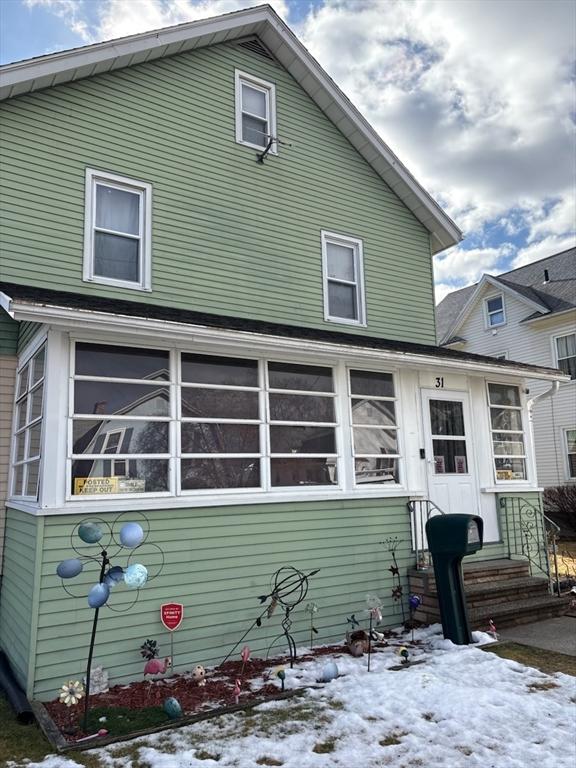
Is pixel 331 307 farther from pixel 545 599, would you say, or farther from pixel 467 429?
pixel 545 599

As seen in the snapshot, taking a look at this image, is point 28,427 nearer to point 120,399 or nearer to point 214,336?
point 120,399

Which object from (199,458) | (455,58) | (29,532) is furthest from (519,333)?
(29,532)

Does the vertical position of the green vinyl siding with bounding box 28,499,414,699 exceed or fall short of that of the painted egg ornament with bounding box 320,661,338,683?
it exceeds it

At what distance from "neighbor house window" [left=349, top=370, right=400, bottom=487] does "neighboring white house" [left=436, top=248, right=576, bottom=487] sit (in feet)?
34.8

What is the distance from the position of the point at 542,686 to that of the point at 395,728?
5.30 feet

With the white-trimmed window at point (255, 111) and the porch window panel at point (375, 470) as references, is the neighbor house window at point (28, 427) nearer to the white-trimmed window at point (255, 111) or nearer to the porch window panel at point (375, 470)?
the porch window panel at point (375, 470)

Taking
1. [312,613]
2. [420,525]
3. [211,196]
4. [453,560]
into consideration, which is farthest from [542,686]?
[211,196]

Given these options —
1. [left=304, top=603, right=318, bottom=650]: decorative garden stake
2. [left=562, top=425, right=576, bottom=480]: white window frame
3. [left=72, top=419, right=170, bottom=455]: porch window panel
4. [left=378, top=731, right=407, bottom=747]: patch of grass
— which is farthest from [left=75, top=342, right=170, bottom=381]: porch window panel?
[left=562, top=425, right=576, bottom=480]: white window frame

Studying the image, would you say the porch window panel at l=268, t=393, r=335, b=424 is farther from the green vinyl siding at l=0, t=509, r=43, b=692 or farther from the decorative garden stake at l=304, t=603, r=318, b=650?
the green vinyl siding at l=0, t=509, r=43, b=692

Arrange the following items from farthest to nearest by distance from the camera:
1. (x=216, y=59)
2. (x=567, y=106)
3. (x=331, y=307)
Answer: (x=567, y=106)
(x=331, y=307)
(x=216, y=59)

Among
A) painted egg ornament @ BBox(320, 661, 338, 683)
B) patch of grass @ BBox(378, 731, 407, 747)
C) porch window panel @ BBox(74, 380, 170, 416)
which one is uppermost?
porch window panel @ BBox(74, 380, 170, 416)

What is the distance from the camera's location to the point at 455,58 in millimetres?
11062

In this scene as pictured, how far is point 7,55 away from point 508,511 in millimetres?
9635

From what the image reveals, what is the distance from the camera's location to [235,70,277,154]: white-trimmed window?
910cm
